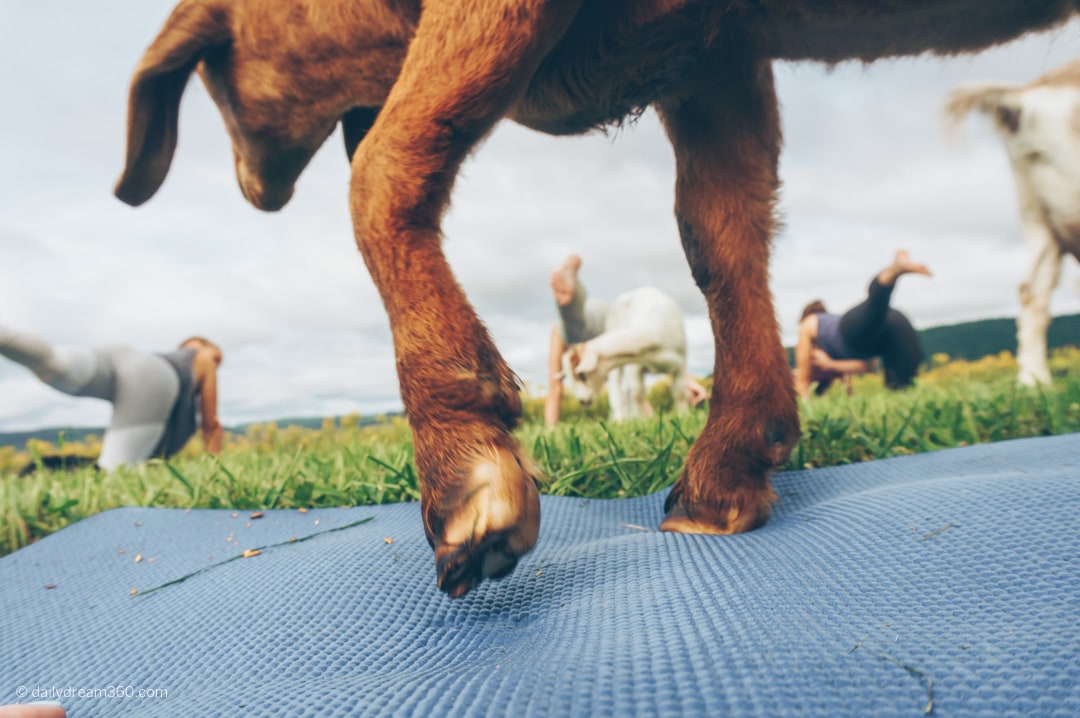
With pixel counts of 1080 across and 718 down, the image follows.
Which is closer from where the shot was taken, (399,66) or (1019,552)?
(1019,552)

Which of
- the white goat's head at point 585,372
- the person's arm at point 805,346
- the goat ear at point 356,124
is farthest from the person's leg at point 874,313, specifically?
the goat ear at point 356,124

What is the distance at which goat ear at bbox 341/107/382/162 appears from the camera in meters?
1.60

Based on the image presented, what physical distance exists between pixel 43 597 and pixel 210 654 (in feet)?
2.56

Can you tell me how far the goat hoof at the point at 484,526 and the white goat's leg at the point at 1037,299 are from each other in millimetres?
4893

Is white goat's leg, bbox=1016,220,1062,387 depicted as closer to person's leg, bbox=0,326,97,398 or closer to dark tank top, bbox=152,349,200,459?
dark tank top, bbox=152,349,200,459

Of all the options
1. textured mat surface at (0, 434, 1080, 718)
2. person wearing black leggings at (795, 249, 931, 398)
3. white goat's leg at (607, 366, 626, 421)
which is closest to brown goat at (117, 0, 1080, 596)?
textured mat surface at (0, 434, 1080, 718)

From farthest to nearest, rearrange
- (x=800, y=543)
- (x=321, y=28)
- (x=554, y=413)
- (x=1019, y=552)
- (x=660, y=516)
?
(x=554, y=413) → (x=660, y=516) → (x=321, y=28) → (x=800, y=543) → (x=1019, y=552)

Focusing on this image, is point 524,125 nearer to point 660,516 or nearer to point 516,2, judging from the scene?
point 516,2

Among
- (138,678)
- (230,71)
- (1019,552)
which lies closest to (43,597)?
(138,678)

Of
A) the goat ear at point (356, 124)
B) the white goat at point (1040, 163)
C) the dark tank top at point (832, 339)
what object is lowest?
the dark tank top at point (832, 339)

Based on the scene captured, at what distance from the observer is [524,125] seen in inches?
57.2

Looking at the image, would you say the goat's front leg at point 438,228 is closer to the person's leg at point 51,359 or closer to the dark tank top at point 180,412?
the person's leg at point 51,359

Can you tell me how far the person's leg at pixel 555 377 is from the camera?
19.6 ft

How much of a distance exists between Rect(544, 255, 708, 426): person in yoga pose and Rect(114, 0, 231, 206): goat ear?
161 inches
